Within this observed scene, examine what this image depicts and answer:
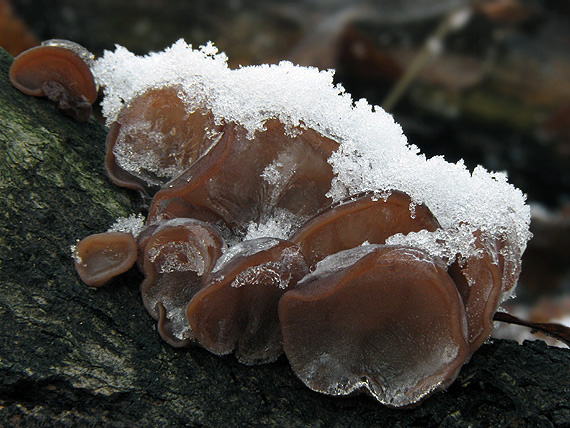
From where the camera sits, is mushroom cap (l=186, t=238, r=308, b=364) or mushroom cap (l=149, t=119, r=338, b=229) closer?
mushroom cap (l=186, t=238, r=308, b=364)

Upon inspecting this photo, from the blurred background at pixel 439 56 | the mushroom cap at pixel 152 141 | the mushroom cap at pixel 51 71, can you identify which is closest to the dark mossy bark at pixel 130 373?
the mushroom cap at pixel 152 141

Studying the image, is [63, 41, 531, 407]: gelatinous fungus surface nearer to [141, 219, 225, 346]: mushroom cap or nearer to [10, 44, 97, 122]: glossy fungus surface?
[141, 219, 225, 346]: mushroom cap

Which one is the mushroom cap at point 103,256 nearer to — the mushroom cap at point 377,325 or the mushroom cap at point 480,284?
the mushroom cap at point 377,325

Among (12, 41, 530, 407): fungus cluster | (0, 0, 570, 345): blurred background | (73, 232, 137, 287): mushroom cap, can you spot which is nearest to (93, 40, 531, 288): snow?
(12, 41, 530, 407): fungus cluster

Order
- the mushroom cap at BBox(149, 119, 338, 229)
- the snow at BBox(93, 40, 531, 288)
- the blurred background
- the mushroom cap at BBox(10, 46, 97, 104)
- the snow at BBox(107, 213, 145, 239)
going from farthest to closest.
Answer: the blurred background
the mushroom cap at BBox(10, 46, 97, 104)
the snow at BBox(107, 213, 145, 239)
the mushroom cap at BBox(149, 119, 338, 229)
the snow at BBox(93, 40, 531, 288)

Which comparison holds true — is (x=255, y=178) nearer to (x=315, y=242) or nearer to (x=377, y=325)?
(x=315, y=242)

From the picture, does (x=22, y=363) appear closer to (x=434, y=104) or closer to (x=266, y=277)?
(x=266, y=277)

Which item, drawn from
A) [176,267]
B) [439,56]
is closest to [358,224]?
[176,267]

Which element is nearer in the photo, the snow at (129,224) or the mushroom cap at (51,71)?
the snow at (129,224)
